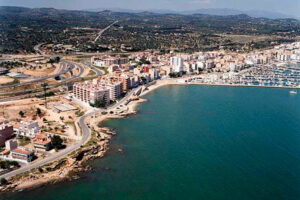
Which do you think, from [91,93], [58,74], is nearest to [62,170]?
[91,93]

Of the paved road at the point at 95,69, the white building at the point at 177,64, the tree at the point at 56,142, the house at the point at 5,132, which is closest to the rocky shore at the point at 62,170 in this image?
the tree at the point at 56,142

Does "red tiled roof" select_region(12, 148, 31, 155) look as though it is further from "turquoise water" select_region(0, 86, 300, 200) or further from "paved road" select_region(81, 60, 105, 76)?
"paved road" select_region(81, 60, 105, 76)

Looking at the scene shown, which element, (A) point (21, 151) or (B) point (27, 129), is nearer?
(A) point (21, 151)

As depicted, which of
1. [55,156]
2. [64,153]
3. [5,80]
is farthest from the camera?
[5,80]

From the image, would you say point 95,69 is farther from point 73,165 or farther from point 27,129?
point 73,165

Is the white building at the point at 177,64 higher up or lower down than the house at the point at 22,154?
higher up

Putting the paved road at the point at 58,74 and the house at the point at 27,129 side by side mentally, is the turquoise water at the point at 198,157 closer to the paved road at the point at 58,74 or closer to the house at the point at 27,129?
the house at the point at 27,129
